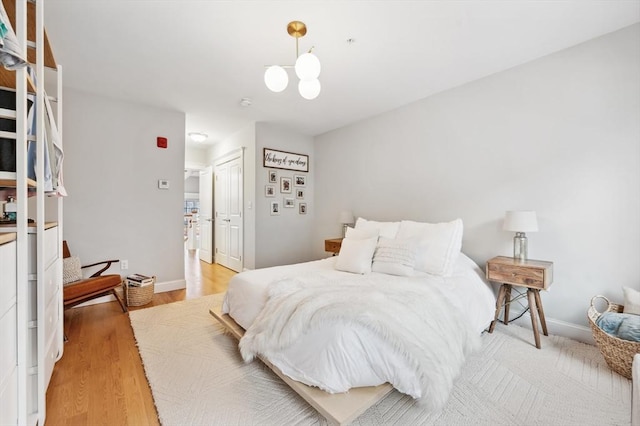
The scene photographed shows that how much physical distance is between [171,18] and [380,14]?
1502mm

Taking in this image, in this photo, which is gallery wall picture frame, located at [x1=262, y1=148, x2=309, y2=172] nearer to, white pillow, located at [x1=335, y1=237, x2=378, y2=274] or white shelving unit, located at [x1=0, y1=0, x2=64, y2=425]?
white pillow, located at [x1=335, y1=237, x2=378, y2=274]

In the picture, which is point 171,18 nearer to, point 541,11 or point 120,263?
point 541,11

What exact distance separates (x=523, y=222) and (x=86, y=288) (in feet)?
13.0

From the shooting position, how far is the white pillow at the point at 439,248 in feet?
7.92

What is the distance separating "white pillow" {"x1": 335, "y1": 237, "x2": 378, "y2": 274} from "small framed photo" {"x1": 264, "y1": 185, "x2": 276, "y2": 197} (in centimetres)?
214

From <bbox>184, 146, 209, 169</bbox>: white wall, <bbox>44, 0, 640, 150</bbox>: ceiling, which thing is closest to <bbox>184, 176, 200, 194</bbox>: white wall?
<bbox>184, 146, 209, 169</bbox>: white wall

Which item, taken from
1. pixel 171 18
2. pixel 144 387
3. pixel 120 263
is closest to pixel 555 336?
pixel 144 387

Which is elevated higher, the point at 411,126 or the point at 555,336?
the point at 411,126

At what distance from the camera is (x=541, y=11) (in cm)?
193

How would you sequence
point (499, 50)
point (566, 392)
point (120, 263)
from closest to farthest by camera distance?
point (566, 392) < point (499, 50) < point (120, 263)

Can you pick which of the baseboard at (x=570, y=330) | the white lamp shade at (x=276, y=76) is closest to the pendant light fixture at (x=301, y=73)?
the white lamp shade at (x=276, y=76)

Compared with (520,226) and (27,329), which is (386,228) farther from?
(27,329)

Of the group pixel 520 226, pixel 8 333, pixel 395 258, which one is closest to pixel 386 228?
pixel 395 258

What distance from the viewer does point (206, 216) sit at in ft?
19.8
